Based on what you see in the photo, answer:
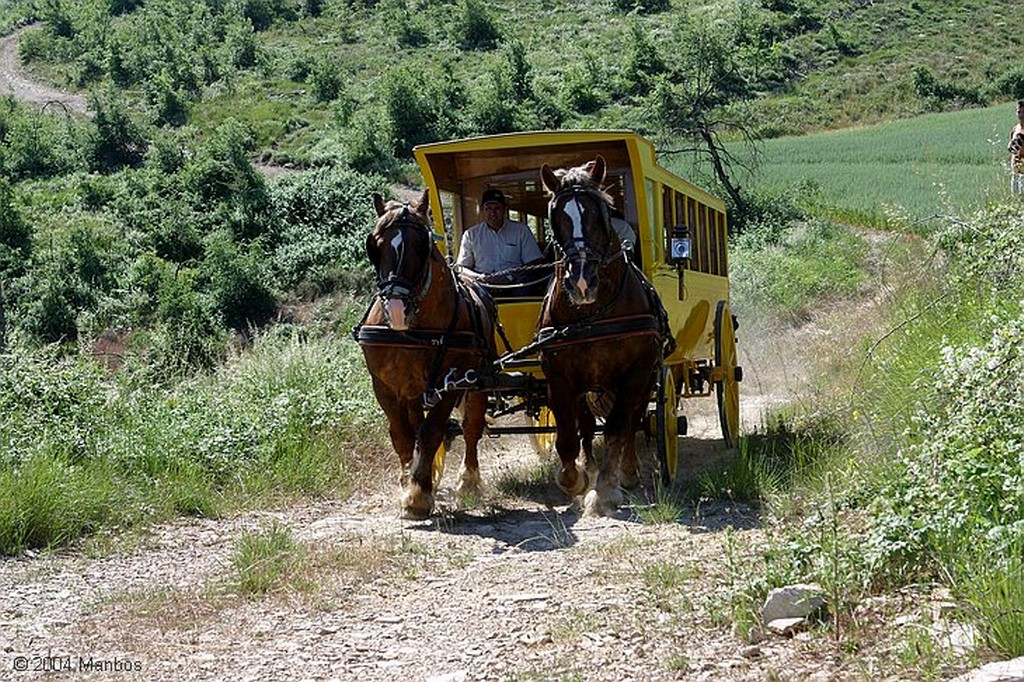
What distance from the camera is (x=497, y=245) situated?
32.6 feet

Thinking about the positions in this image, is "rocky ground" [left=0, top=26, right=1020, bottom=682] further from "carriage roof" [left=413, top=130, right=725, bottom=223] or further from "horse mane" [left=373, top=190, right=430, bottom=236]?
"carriage roof" [left=413, top=130, right=725, bottom=223]

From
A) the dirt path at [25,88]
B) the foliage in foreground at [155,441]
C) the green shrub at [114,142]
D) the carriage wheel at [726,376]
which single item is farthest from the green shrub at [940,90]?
the foliage in foreground at [155,441]

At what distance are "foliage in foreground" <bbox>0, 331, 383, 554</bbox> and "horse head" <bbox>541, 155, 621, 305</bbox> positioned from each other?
9.46 ft

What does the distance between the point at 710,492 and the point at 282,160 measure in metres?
48.1

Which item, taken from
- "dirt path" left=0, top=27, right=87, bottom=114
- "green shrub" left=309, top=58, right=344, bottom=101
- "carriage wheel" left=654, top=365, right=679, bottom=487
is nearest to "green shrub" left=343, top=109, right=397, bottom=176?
"green shrub" left=309, top=58, right=344, bottom=101

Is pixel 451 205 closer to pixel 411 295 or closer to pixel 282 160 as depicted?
pixel 411 295

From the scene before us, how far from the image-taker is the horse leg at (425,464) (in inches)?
329

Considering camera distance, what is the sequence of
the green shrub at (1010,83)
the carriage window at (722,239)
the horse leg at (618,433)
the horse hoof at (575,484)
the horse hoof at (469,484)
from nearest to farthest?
the horse leg at (618,433), the horse hoof at (575,484), the horse hoof at (469,484), the carriage window at (722,239), the green shrub at (1010,83)

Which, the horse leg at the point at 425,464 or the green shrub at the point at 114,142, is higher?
the horse leg at the point at 425,464

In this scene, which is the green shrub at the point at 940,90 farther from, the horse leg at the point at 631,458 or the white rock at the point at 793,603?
the white rock at the point at 793,603

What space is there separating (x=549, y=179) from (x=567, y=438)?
5.96ft

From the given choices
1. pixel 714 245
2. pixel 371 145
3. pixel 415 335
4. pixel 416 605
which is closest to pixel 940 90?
pixel 371 145

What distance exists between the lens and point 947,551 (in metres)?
4.91

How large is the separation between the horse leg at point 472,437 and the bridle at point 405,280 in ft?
4.42
